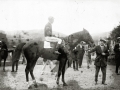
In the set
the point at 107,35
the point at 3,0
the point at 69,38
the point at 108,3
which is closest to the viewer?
the point at 69,38

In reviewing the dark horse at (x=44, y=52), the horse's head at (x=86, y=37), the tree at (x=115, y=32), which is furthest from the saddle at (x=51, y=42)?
the tree at (x=115, y=32)

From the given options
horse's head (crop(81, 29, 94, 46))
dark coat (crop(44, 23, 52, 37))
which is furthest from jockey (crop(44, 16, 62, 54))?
horse's head (crop(81, 29, 94, 46))

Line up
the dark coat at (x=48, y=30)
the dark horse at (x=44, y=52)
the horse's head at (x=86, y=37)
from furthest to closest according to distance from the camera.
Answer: the horse's head at (x=86, y=37) → the dark coat at (x=48, y=30) → the dark horse at (x=44, y=52)

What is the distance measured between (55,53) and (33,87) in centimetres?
180

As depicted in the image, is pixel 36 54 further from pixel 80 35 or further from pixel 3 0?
pixel 3 0

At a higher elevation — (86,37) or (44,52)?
(86,37)

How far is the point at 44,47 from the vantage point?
8820mm

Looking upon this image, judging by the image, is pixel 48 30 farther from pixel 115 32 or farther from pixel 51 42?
pixel 115 32

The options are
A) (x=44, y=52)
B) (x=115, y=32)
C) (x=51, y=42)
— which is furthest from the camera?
(x=115, y=32)

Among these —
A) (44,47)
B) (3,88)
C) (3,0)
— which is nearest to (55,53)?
(44,47)

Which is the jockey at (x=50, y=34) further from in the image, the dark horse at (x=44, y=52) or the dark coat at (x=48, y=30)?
the dark horse at (x=44, y=52)

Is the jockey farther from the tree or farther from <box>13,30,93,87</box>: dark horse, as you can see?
the tree

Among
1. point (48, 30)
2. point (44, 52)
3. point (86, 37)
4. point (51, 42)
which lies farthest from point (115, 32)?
point (44, 52)

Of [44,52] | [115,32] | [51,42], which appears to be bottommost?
[44,52]
